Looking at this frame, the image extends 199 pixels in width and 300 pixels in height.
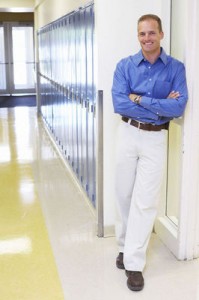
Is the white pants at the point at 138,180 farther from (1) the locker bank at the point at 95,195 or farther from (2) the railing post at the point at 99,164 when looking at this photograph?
(2) the railing post at the point at 99,164

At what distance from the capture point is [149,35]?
286 cm

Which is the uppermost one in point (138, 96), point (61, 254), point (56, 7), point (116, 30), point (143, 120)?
point (56, 7)

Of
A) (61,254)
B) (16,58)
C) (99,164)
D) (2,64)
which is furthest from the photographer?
(16,58)

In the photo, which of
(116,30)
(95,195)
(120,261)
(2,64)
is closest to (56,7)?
(116,30)

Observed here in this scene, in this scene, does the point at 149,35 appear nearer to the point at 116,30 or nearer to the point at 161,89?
the point at 161,89

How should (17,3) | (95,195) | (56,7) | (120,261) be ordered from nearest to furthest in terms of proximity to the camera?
1. (120,261)
2. (95,195)
3. (56,7)
4. (17,3)

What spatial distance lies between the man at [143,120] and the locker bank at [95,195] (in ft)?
0.62

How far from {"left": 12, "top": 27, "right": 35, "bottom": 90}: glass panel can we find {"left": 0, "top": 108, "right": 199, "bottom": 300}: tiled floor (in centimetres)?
967

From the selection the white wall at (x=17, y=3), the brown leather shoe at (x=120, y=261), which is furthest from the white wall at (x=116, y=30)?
the white wall at (x=17, y=3)

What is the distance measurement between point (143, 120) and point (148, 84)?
0.25 meters

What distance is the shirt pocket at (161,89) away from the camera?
292 centimetres

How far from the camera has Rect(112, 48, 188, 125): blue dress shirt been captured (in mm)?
2895

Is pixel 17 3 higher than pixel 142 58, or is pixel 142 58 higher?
pixel 17 3

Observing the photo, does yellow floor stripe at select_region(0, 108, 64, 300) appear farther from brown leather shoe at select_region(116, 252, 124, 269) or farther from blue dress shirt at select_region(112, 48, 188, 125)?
blue dress shirt at select_region(112, 48, 188, 125)
